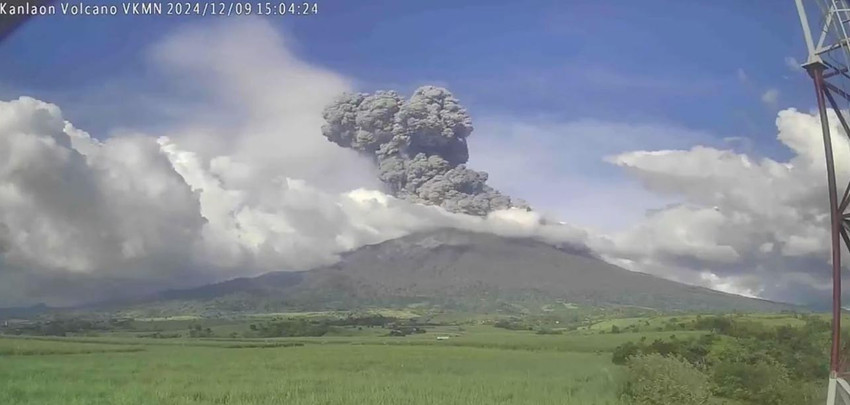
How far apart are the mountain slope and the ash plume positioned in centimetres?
41

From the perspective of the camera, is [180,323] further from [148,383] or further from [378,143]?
[378,143]

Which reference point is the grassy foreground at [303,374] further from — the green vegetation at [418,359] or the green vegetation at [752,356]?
the green vegetation at [752,356]

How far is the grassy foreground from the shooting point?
5039 millimetres

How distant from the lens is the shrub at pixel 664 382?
16.8 feet

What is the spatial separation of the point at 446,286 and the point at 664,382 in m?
1.66

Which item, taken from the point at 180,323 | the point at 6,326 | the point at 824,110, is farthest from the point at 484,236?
the point at 6,326

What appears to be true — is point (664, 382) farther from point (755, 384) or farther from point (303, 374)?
point (303, 374)

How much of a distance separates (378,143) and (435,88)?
0.90 metres

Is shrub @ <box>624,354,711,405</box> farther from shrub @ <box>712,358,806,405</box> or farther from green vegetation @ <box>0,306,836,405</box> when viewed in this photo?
shrub @ <box>712,358,806,405</box>

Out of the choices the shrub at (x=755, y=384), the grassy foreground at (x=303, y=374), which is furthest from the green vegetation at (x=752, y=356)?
the grassy foreground at (x=303, y=374)

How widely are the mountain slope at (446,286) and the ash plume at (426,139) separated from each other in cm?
41

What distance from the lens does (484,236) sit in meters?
6.29

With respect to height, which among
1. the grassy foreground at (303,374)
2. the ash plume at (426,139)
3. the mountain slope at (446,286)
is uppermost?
the ash plume at (426,139)

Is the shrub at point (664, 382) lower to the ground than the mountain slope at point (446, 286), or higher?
lower
